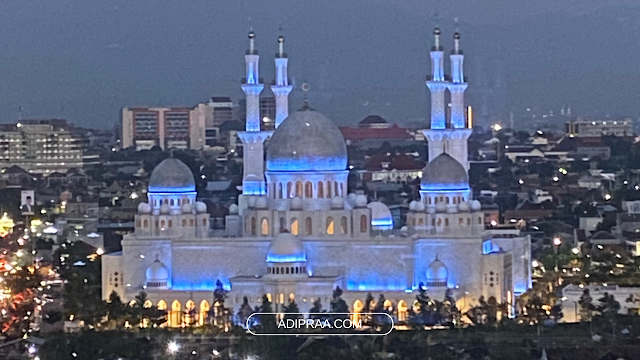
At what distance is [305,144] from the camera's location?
2675cm

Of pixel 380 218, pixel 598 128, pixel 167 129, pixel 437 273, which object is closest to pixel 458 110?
pixel 380 218

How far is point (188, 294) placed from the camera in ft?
86.1

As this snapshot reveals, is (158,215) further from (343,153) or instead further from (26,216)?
(26,216)

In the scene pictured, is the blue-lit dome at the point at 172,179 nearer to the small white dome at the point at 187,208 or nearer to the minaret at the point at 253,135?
the small white dome at the point at 187,208

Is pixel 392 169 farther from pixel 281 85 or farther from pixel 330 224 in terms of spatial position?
pixel 330 224

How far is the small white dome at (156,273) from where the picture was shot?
86.5ft

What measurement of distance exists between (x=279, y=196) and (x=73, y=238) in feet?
27.5

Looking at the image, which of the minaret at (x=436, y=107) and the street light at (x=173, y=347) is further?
the minaret at (x=436, y=107)

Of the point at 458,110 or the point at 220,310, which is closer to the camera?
the point at 220,310

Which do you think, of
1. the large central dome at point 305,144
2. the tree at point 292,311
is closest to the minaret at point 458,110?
the large central dome at point 305,144

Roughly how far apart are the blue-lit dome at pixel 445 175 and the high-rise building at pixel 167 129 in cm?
2458

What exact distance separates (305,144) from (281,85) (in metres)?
2.51

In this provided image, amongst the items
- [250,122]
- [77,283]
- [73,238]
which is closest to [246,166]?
[250,122]

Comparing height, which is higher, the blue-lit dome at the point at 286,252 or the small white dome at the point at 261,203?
the small white dome at the point at 261,203
